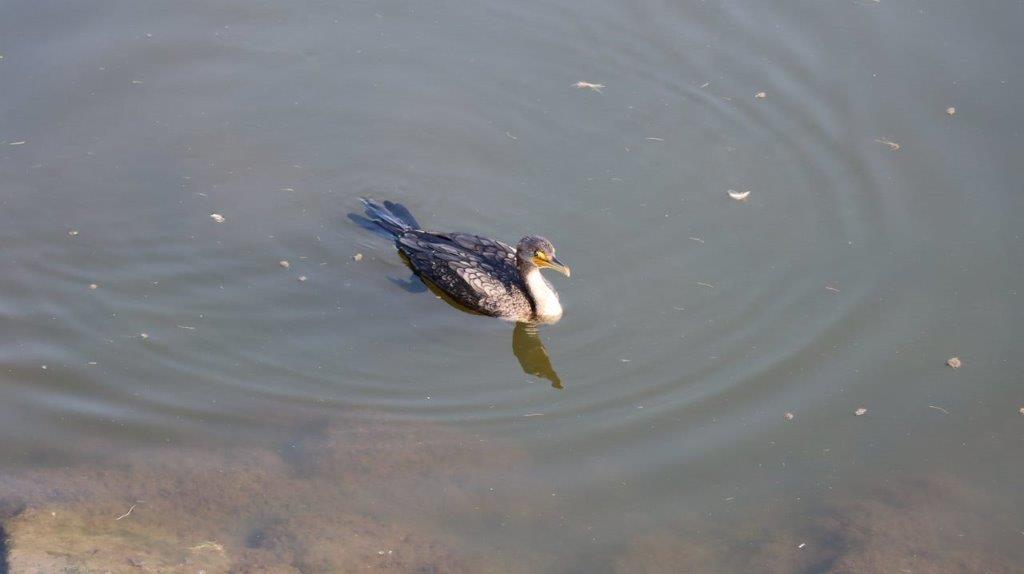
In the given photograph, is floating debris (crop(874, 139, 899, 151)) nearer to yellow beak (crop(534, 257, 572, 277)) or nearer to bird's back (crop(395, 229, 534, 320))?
yellow beak (crop(534, 257, 572, 277))

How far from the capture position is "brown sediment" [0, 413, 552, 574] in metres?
7.09

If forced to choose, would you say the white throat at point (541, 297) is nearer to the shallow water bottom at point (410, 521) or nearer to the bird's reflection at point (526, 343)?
the bird's reflection at point (526, 343)

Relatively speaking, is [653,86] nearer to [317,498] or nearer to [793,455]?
[793,455]

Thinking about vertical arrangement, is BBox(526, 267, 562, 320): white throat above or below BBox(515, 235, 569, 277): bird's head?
below

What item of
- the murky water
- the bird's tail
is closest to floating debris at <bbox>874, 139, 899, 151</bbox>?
the murky water

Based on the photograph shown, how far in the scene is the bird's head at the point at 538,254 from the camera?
943cm

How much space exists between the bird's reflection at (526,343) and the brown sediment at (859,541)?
1810 mm

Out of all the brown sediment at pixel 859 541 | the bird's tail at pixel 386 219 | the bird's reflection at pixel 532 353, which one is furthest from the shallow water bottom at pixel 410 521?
the bird's tail at pixel 386 219

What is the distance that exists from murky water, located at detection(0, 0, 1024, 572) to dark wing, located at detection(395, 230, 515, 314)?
0.86 feet

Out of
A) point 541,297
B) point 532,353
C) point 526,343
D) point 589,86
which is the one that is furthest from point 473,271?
point 589,86

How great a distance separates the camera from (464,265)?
9930 mm

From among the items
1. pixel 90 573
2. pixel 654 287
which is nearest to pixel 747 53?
pixel 654 287

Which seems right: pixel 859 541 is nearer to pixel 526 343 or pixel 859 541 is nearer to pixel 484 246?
pixel 526 343

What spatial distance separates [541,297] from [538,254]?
407 millimetres
